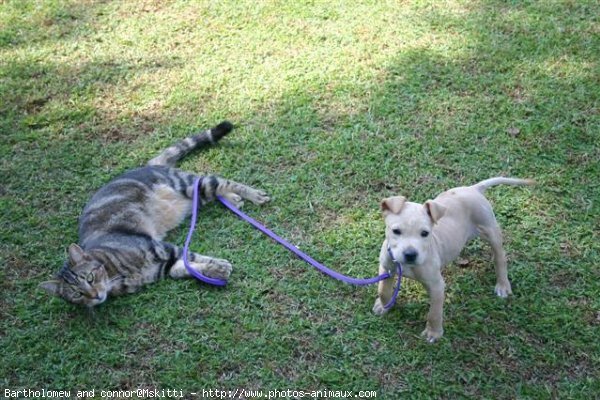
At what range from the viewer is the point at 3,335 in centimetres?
442

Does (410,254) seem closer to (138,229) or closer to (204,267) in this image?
(204,267)

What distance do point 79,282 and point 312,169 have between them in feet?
7.48

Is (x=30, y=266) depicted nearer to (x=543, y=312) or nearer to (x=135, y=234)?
(x=135, y=234)

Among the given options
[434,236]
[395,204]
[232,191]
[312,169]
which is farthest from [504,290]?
[232,191]

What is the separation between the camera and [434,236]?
3.94 m

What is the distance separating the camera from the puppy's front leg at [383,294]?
4.14 meters

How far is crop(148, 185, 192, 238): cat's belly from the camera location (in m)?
5.25

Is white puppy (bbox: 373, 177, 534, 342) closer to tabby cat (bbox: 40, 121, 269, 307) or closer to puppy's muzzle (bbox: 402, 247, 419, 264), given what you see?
puppy's muzzle (bbox: 402, 247, 419, 264)

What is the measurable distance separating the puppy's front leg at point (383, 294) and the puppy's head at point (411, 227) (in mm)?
467

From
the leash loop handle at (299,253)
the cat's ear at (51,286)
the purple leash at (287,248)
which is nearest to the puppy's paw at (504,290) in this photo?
the purple leash at (287,248)

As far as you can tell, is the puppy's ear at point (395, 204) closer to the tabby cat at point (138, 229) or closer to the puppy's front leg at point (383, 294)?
the puppy's front leg at point (383, 294)

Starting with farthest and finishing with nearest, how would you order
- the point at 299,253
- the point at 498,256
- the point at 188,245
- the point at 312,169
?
the point at 312,169 < the point at 188,245 < the point at 299,253 < the point at 498,256

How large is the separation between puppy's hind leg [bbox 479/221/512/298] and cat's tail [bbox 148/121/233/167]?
2762 mm

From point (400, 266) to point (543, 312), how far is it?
1.12 m
